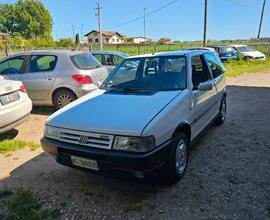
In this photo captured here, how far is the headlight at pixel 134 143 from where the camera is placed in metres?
2.55

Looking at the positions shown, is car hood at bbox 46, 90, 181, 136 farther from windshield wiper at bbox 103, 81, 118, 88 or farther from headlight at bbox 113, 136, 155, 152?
windshield wiper at bbox 103, 81, 118, 88

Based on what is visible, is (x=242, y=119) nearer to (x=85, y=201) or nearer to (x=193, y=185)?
(x=193, y=185)

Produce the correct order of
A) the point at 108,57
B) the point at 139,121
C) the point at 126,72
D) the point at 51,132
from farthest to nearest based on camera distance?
the point at 108,57 → the point at 126,72 → the point at 51,132 → the point at 139,121

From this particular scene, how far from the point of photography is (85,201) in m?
2.96

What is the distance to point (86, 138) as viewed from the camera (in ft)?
9.11

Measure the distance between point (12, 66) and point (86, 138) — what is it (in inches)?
207

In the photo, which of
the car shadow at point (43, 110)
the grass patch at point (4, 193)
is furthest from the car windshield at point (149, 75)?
the car shadow at point (43, 110)

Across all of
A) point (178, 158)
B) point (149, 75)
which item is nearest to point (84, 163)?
point (178, 158)

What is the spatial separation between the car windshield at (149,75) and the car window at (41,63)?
2914mm

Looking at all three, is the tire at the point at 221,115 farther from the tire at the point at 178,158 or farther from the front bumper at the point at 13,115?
the front bumper at the point at 13,115

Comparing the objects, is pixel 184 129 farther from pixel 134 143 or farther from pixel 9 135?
pixel 9 135

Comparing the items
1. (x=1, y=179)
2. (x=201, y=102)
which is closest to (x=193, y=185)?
(x=201, y=102)

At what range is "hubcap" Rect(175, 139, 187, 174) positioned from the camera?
10.2 ft

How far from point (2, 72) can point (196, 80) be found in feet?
18.3
